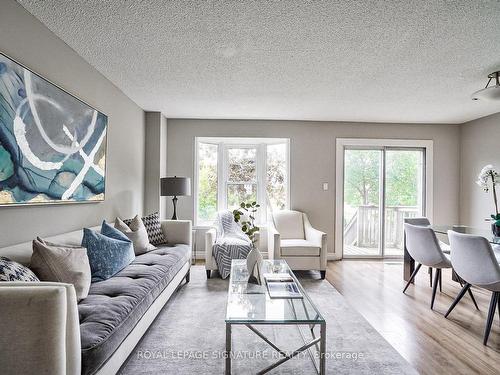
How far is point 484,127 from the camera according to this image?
181 inches

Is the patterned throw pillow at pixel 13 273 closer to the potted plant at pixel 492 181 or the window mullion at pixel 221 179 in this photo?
the window mullion at pixel 221 179

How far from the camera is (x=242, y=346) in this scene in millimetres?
2191

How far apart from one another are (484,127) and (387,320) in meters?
3.78

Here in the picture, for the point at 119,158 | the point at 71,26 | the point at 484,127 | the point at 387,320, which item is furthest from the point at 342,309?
the point at 484,127

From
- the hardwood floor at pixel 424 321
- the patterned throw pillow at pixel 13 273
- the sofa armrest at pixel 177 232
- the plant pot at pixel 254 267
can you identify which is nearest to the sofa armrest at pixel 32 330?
the patterned throw pillow at pixel 13 273

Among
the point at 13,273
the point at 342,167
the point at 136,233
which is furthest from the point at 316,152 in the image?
the point at 13,273

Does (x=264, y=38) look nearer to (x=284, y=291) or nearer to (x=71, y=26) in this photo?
(x=71, y=26)

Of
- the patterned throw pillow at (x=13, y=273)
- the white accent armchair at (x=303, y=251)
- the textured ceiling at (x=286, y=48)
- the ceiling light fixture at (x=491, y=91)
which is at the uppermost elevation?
the textured ceiling at (x=286, y=48)

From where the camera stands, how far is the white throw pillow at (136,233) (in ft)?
9.91

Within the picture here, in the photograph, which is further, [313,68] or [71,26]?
[313,68]

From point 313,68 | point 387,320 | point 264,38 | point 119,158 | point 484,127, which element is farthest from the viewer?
point 484,127

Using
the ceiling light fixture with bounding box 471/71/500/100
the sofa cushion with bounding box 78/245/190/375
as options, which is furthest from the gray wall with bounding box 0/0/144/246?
the ceiling light fixture with bounding box 471/71/500/100

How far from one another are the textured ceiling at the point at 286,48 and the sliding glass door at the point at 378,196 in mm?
1234

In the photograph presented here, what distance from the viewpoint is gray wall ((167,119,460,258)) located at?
16.2 ft
